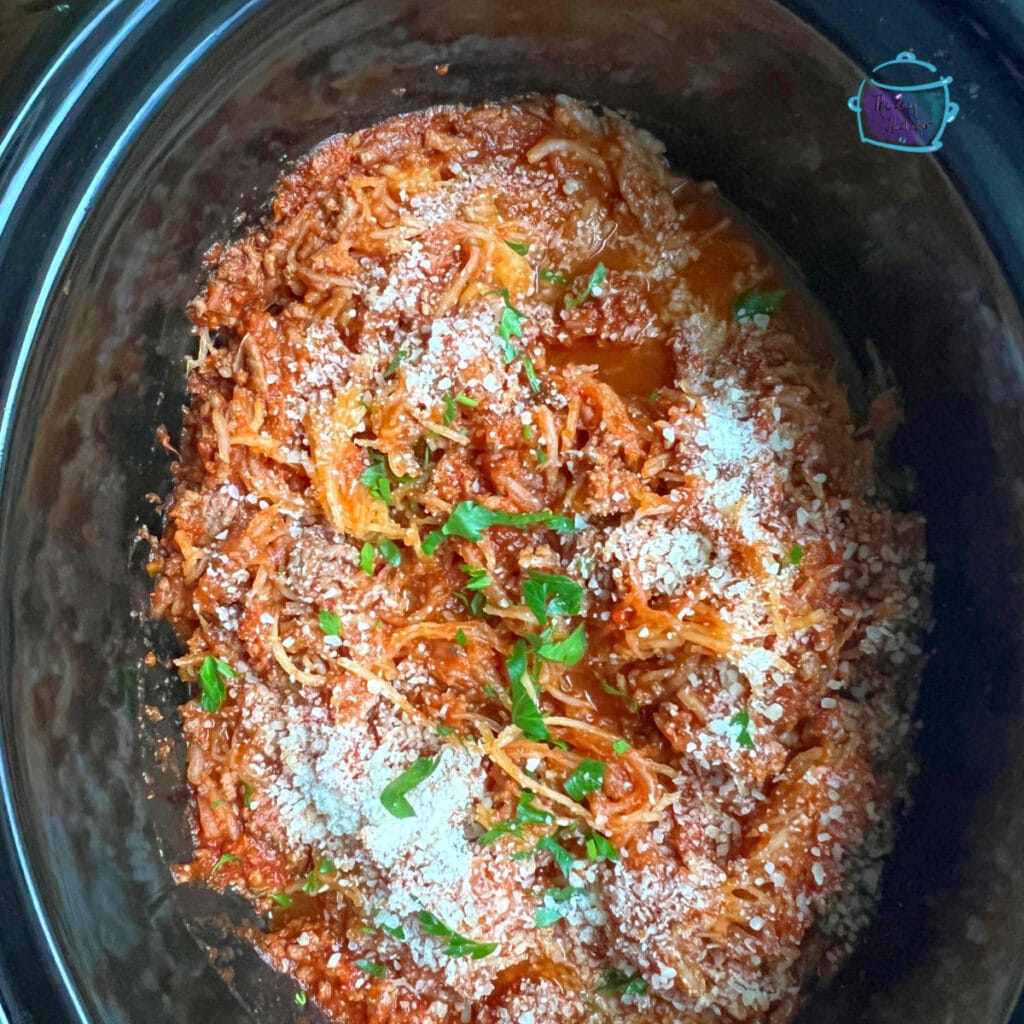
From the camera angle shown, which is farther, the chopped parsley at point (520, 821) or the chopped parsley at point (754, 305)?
the chopped parsley at point (754, 305)

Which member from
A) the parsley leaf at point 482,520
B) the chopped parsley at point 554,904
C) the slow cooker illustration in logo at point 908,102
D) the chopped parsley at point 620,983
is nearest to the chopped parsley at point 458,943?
the chopped parsley at point 554,904

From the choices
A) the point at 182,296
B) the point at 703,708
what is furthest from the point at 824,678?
the point at 182,296

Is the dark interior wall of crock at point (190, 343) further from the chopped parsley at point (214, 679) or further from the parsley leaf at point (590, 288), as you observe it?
the parsley leaf at point (590, 288)

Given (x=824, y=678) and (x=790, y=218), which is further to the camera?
(x=790, y=218)

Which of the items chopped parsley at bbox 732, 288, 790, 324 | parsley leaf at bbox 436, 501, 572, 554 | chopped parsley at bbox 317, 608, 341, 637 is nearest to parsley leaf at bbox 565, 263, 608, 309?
chopped parsley at bbox 732, 288, 790, 324

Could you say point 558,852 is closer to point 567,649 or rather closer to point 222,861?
point 567,649

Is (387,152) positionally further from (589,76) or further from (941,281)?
(941,281)

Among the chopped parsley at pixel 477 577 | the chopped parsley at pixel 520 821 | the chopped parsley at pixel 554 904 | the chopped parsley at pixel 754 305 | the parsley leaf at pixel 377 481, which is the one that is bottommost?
the chopped parsley at pixel 554 904
